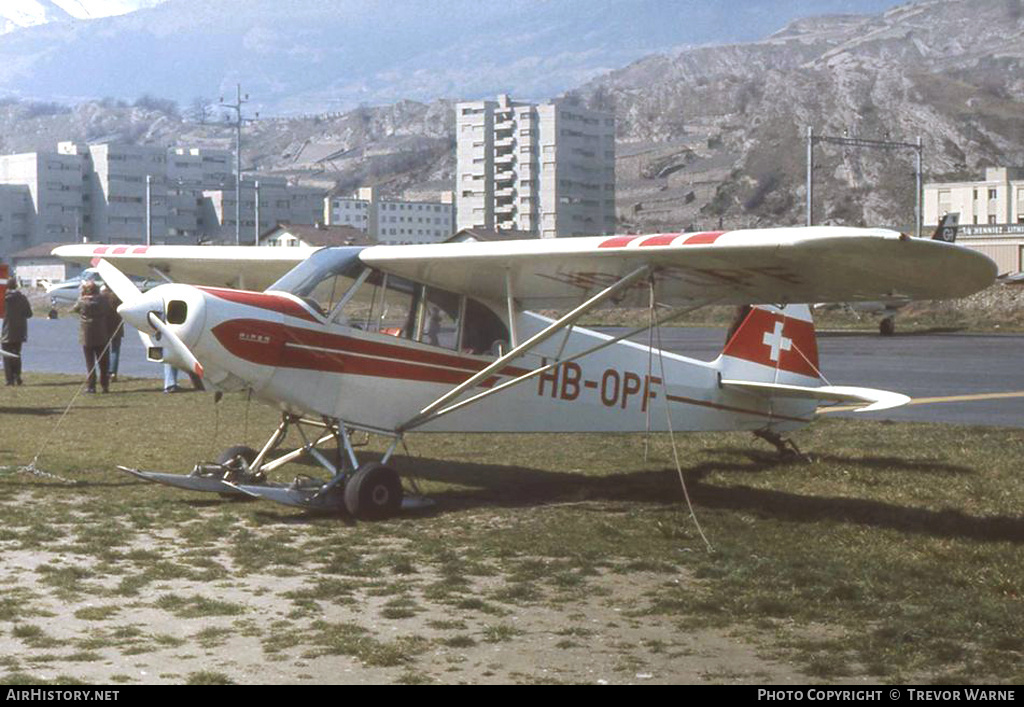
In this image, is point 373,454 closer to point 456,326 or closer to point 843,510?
point 456,326

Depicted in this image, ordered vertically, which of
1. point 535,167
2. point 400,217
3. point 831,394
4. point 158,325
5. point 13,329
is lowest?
point 831,394

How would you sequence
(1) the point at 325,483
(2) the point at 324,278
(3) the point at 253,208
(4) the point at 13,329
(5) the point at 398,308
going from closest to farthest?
(1) the point at 325,483, (2) the point at 324,278, (5) the point at 398,308, (4) the point at 13,329, (3) the point at 253,208

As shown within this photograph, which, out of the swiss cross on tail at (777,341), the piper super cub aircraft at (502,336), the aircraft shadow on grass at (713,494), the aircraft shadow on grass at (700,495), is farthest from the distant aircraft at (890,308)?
the piper super cub aircraft at (502,336)

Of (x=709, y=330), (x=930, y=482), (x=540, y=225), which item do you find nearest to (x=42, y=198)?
(x=540, y=225)

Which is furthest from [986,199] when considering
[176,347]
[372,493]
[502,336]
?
[176,347]

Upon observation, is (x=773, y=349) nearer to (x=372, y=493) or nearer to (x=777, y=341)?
(x=777, y=341)

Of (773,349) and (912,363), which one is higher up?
(773,349)
